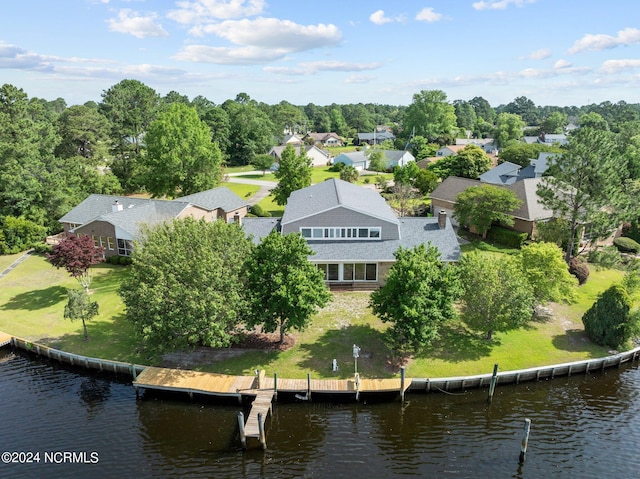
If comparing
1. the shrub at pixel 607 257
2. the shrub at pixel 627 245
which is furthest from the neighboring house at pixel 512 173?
the shrub at pixel 607 257

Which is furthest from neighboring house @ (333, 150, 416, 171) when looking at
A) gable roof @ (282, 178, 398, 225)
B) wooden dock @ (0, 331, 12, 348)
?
wooden dock @ (0, 331, 12, 348)

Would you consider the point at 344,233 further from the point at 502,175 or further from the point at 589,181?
the point at 502,175

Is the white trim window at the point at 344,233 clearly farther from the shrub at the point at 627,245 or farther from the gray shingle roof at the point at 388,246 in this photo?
the shrub at the point at 627,245

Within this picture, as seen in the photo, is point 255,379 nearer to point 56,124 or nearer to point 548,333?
point 548,333

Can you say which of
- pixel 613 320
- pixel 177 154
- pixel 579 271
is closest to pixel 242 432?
pixel 613 320

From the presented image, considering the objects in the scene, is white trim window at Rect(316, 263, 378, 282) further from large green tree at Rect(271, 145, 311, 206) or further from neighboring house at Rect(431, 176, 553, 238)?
large green tree at Rect(271, 145, 311, 206)

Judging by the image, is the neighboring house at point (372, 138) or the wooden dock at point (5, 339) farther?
the neighboring house at point (372, 138)

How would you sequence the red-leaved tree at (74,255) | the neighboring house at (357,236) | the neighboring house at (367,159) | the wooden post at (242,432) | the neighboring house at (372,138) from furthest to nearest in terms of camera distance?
the neighboring house at (372,138)
the neighboring house at (367,159)
the neighboring house at (357,236)
the red-leaved tree at (74,255)
the wooden post at (242,432)
